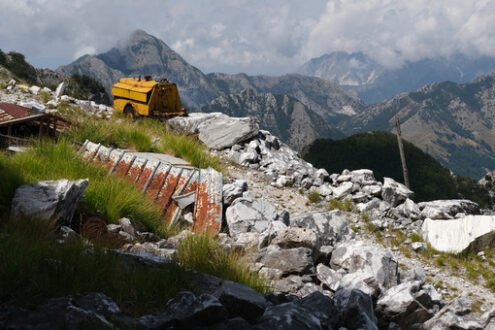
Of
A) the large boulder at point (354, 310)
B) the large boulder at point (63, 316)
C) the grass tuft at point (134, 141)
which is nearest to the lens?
the large boulder at point (63, 316)

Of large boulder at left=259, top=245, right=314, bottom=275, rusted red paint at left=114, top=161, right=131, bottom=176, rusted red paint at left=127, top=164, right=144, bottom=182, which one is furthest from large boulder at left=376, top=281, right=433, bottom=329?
rusted red paint at left=114, top=161, right=131, bottom=176

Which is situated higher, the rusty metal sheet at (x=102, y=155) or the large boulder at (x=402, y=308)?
the rusty metal sheet at (x=102, y=155)

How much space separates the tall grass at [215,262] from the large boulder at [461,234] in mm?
6809

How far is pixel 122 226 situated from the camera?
5.75 metres

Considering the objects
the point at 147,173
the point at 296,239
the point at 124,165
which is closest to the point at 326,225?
the point at 296,239

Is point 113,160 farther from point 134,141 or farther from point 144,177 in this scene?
point 134,141

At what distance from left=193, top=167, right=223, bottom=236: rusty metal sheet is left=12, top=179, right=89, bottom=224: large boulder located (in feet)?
7.72

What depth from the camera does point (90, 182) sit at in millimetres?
6168

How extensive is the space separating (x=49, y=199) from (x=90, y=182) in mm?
1205

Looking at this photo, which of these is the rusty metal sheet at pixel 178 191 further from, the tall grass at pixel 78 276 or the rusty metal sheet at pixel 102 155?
the tall grass at pixel 78 276

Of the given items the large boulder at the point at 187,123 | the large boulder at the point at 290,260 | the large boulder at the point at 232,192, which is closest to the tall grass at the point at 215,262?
the large boulder at the point at 290,260

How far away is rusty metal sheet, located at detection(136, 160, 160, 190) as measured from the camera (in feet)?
25.5

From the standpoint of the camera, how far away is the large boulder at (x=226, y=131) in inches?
578

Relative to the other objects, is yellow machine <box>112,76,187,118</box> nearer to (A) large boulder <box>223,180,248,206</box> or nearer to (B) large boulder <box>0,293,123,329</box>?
(A) large boulder <box>223,180,248,206</box>
